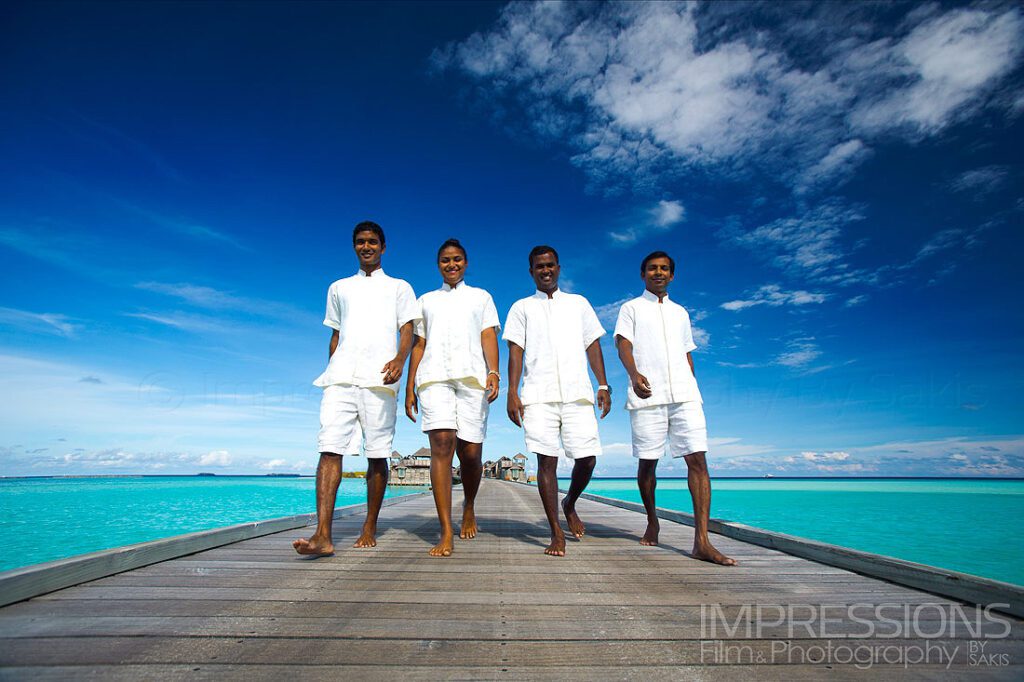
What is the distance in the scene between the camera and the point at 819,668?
5.47ft

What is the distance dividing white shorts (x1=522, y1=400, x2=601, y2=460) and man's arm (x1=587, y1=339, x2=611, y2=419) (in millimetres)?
244

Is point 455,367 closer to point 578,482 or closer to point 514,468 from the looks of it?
point 578,482

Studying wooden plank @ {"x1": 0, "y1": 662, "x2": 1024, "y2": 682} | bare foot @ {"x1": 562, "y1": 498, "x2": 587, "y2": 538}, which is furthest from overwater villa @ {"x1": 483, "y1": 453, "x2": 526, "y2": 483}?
wooden plank @ {"x1": 0, "y1": 662, "x2": 1024, "y2": 682}

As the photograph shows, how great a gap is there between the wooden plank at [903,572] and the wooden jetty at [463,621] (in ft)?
0.08

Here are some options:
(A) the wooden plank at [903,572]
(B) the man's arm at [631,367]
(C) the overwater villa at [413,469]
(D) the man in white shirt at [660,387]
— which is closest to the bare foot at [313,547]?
(D) the man in white shirt at [660,387]

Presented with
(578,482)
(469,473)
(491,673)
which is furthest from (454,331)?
(491,673)

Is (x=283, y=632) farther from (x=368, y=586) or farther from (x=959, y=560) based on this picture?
(x=959, y=560)


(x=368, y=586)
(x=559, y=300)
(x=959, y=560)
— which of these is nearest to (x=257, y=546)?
(x=368, y=586)

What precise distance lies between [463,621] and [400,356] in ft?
7.73

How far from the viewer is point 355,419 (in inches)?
155

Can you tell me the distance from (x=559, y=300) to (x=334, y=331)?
204 cm

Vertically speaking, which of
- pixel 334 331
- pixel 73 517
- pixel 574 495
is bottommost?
pixel 73 517

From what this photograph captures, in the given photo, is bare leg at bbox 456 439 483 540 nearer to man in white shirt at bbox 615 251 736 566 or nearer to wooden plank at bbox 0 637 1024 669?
man in white shirt at bbox 615 251 736 566

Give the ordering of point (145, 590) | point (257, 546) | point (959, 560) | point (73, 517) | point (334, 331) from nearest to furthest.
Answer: point (145, 590), point (257, 546), point (334, 331), point (959, 560), point (73, 517)
